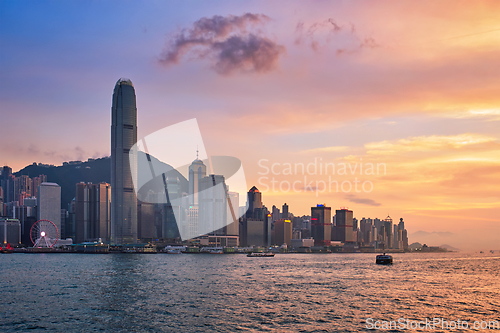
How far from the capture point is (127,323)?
62.1 metres

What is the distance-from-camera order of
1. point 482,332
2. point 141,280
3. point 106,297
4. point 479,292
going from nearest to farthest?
point 482,332
point 106,297
point 479,292
point 141,280

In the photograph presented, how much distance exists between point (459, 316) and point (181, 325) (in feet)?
139

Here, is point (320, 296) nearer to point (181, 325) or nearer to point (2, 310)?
point (181, 325)

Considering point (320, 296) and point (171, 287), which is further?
point (171, 287)

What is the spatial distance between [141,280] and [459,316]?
7794cm

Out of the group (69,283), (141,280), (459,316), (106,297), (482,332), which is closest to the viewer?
(482,332)

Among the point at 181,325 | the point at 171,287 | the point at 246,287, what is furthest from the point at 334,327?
the point at 171,287
